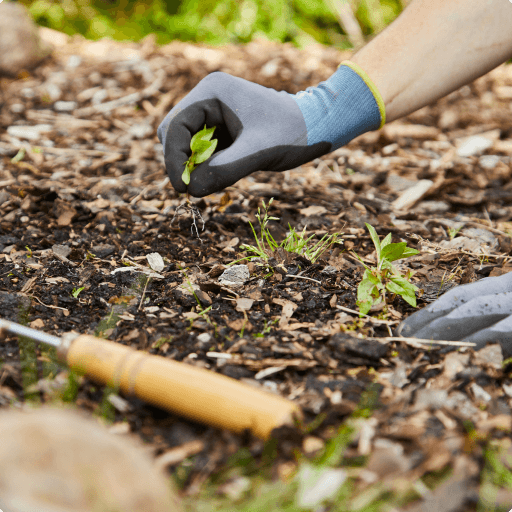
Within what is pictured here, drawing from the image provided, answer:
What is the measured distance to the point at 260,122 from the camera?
2188 mm

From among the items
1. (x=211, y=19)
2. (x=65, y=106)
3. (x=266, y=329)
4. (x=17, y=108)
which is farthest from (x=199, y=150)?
(x=211, y=19)

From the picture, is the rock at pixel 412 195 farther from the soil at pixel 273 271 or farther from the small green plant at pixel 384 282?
the small green plant at pixel 384 282

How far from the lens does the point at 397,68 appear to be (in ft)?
7.44

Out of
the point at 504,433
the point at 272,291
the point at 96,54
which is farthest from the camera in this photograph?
the point at 96,54

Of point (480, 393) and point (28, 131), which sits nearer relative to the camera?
point (480, 393)

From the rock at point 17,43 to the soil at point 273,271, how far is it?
732mm

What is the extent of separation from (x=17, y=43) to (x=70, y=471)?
521cm

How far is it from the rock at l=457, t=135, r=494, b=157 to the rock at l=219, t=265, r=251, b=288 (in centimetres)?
234

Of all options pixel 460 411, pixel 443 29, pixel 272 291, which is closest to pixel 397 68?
pixel 443 29

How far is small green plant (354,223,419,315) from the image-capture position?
1688 mm

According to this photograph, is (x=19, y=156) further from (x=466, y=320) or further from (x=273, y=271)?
(x=466, y=320)

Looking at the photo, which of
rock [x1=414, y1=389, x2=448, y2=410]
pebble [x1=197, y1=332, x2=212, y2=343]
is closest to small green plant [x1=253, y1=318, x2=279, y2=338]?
pebble [x1=197, y1=332, x2=212, y2=343]

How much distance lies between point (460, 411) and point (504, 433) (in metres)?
0.12

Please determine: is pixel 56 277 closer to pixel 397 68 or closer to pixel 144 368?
pixel 144 368
